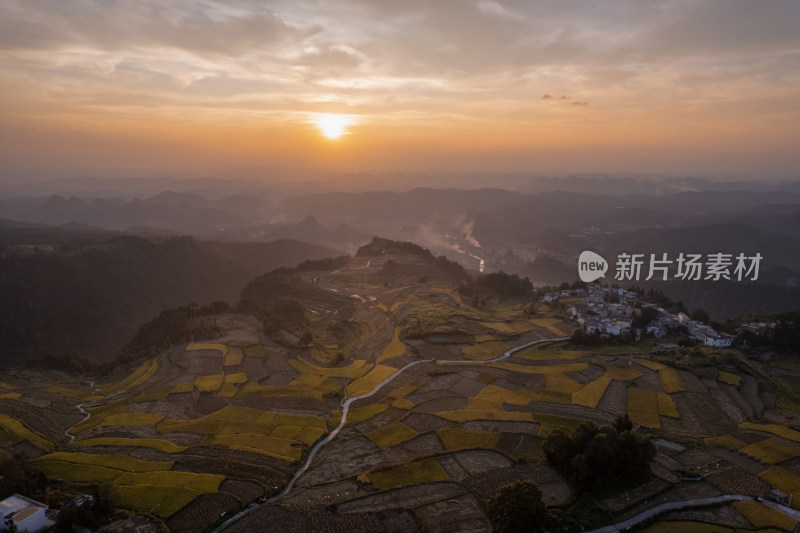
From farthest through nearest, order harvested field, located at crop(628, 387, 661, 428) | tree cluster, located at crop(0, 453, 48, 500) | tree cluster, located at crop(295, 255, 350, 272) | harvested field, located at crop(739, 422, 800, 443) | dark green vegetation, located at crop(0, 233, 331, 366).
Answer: tree cluster, located at crop(295, 255, 350, 272)
dark green vegetation, located at crop(0, 233, 331, 366)
harvested field, located at crop(628, 387, 661, 428)
harvested field, located at crop(739, 422, 800, 443)
tree cluster, located at crop(0, 453, 48, 500)

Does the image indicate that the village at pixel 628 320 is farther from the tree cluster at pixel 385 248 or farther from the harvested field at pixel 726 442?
the tree cluster at pixel 385 248

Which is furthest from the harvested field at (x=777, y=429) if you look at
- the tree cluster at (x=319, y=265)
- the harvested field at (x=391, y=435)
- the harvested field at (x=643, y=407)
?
the tree cluster at (x=319, y=265)

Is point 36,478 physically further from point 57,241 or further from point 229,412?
point 57,241

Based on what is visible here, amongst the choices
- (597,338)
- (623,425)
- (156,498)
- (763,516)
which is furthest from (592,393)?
(156,498)

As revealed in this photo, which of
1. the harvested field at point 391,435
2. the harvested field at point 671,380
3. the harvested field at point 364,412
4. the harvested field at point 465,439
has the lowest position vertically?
the harvested field at point 364,412

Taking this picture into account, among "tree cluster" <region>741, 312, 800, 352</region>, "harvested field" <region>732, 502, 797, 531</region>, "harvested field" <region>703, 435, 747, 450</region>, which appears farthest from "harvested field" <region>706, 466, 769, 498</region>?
"tree cluster" <region>741, 312, 800, 352</region>

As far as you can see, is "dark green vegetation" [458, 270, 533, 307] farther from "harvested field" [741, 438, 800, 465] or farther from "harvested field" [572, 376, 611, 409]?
"harvested field" [741, 438, 800, 465]
